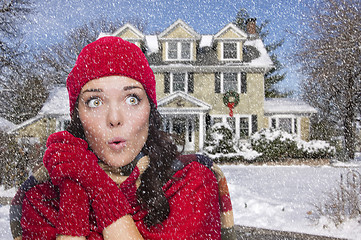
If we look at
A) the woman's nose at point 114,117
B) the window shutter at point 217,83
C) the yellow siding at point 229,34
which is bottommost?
the woman's nose at point 114,117

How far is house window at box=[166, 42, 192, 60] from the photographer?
762 inches

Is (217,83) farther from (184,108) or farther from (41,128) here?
(41,128)

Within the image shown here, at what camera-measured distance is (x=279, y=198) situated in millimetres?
8727

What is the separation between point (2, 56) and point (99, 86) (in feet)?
57.1

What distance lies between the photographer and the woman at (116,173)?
1.21 meters

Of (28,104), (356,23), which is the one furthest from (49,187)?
(28,104)

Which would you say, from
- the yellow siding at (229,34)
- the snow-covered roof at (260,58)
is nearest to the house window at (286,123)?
the snow-covered roof at (260,58)

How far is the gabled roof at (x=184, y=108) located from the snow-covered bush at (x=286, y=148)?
12.1 feet

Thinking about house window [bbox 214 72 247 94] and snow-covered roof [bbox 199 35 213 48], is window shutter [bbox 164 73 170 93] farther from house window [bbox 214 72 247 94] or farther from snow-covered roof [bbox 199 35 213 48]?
snow-covered roof [bbox 199 35 213 48]

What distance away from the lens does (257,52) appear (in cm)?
2072

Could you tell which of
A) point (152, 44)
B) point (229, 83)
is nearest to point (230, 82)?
point (229, 83)

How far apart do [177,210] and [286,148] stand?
15.9 meters

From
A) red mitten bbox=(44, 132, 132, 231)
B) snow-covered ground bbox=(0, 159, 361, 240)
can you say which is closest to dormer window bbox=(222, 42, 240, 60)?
snow-covered ground bbox=(0, 159, 361, 240)

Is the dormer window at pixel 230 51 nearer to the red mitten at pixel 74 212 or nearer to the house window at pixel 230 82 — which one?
the house window at pixel 230 82
